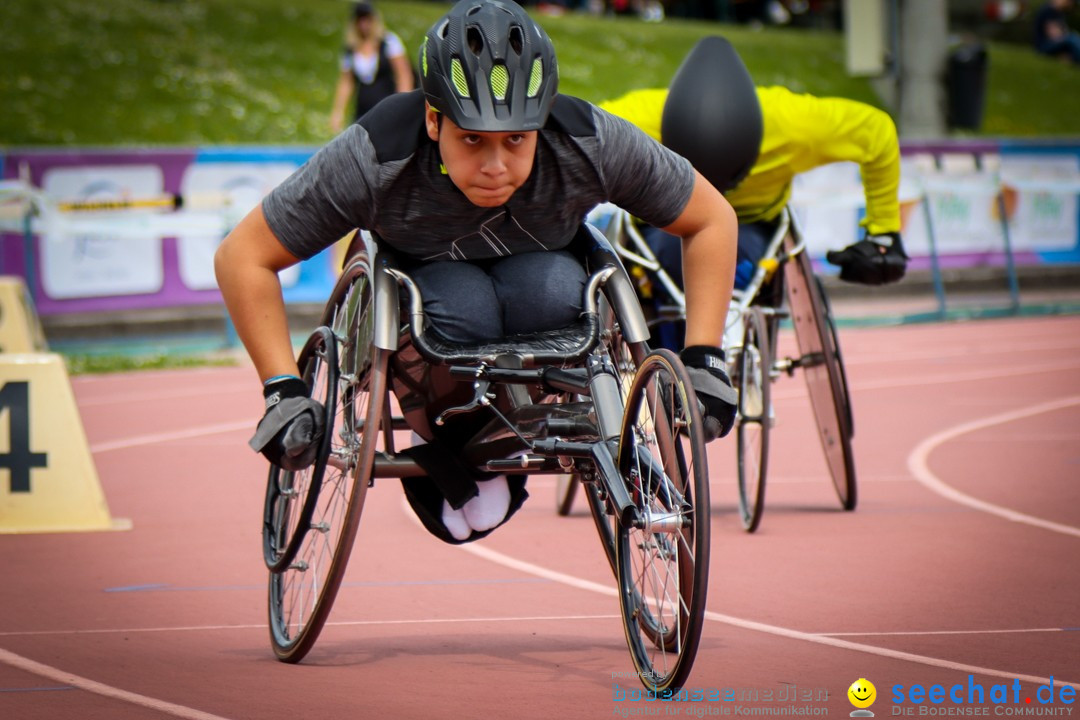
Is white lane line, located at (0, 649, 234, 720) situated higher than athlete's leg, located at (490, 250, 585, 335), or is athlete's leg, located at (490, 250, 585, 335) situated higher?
athlete's leg, located at (490, 250, 585, 335)

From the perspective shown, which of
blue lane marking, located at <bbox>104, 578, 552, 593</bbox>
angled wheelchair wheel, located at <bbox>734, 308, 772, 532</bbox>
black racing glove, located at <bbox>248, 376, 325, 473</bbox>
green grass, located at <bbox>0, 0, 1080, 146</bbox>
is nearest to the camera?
black racing glove, located at <bbox>248, 376, 325, 473</bbox>

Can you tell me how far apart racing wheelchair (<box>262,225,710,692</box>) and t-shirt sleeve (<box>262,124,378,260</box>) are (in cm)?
18

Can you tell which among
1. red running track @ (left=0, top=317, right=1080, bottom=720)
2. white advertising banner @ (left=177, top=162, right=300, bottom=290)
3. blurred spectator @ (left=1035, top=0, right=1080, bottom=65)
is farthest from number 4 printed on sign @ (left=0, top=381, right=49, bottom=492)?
blurred spectator @ (left=1035, top=0, right=1080, bottom=65)

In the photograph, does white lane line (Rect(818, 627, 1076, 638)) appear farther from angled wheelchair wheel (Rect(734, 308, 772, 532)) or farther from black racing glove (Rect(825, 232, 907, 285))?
black racing glove (Rect(825, 232, 907, 285))

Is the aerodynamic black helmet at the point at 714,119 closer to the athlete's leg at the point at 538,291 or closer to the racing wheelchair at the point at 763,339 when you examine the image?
the racing wheelchair at the point at 763,339

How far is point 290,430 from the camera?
4715 millimetres

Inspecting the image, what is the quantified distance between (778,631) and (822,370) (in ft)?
7.79

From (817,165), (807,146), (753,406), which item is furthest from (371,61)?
(753,406)

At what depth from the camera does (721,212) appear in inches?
197

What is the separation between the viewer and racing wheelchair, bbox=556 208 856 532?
24.8 ft

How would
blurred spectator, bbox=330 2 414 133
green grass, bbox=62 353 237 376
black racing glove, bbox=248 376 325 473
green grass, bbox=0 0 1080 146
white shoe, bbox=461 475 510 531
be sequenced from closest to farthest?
1. black racing glove, bbox=248 376 325 473
2. white shoe, bbox=461 475 510 531
3. green grass, bbox=62 353 237 376
4. blurred spectator, bbox=330 2 414 133
5. green grass, bbox=0 0 1080 146

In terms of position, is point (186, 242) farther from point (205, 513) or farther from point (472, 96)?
point (472, 96)

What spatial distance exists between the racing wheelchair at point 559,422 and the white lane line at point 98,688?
0.51m

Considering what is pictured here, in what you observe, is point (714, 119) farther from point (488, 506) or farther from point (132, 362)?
point (132, 362)
